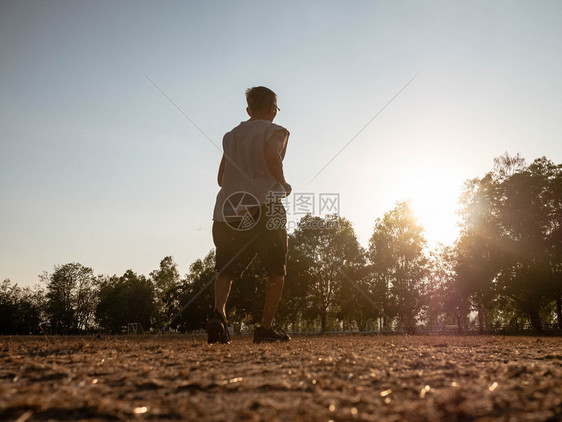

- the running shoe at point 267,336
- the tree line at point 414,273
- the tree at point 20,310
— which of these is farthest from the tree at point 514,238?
the tree at point 20,310

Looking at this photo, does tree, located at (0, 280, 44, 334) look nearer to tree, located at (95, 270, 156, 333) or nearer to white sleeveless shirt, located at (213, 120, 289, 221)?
tree, located at (95, 270, 156, 333)

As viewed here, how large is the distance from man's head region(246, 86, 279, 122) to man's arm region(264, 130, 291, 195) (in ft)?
1.85

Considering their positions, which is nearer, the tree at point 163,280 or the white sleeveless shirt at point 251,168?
the white sleeveless shirt at point 251,168

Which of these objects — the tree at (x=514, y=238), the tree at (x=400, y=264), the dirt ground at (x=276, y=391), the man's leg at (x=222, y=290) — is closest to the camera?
the dirt ground at (x=276, y=391)

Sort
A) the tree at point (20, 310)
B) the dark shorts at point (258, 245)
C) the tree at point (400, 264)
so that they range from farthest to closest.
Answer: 1. the tree at point (20, 310)
2. the tree at point (400, 264)
3. the dark shorts at point (258, 245)

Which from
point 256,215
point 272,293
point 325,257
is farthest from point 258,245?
point 325,257

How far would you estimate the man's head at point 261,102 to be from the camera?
545cm

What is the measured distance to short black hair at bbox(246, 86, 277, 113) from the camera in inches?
214

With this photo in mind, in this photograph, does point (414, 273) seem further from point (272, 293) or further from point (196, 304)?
point (272, 293)

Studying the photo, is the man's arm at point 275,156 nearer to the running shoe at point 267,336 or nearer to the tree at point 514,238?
the running shoe at point 267,336

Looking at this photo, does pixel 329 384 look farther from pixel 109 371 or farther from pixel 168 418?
pixel 109 371

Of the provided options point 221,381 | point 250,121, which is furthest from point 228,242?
point 221,381

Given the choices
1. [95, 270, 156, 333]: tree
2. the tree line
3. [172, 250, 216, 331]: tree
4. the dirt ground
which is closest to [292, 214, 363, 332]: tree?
the tree line

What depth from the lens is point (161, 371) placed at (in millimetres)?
2225
